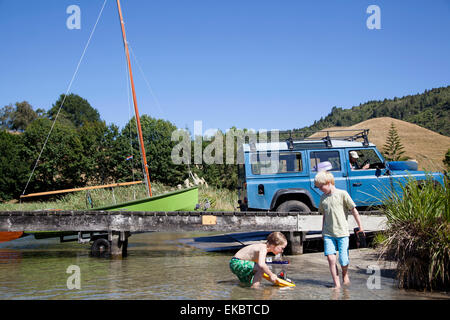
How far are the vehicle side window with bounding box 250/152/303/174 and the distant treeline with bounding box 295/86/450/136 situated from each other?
88194 millimetres

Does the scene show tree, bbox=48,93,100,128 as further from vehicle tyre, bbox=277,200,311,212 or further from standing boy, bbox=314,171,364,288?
standing boy, bbox=314,171,364,288

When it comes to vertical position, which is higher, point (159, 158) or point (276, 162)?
point (159, 158)

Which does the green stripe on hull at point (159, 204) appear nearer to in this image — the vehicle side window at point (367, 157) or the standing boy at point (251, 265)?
the vehicle side window at point (367, 157)

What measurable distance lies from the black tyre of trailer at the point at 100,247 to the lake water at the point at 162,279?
33 centimetres

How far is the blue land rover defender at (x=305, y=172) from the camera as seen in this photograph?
35.7 ft

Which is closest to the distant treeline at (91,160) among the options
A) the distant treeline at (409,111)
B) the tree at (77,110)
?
the tree at (77,110)

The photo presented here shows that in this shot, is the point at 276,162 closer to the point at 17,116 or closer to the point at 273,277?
the point at 273,277

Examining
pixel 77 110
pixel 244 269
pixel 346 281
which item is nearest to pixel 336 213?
pixel 346 281

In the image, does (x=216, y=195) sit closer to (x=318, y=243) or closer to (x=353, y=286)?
(x=318, y=243)

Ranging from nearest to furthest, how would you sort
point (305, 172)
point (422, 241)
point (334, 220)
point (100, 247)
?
1. point (422, 241)
2. point (334, 220)
3. point (305, 172)
4. point (100, 247)

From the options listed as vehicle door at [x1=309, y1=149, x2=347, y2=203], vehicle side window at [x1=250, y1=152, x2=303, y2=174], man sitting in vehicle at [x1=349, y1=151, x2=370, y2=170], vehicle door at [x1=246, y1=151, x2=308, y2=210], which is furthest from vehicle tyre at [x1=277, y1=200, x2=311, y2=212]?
man sitting in vehicle at [x1=349, y1=151, x2=370, y2=170]

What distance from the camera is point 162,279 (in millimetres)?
7691

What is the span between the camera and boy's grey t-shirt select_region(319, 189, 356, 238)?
20.1ft

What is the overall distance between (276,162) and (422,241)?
5529 millimetres
